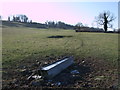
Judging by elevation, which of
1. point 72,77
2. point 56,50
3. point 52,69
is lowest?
point 72,77

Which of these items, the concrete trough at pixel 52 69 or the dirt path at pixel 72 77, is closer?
the dirt path at pixel 72 77

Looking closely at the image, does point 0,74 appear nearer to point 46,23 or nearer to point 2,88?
point 2,88

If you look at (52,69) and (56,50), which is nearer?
(52,69)

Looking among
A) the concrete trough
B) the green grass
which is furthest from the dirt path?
the green grass

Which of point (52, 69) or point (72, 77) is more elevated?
point (52, 69)

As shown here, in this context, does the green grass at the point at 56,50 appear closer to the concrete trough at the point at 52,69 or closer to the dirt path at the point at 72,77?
the dirt path at the point at 72,77

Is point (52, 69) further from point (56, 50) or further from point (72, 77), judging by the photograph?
point (56, 50)

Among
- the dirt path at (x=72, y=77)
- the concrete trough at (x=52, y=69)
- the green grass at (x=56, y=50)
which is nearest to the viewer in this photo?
the dirt path at (x=72, y=77)

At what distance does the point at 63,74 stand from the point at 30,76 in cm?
110

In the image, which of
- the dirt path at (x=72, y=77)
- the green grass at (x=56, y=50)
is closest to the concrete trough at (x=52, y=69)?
the dirt path at (x=72, y=77)

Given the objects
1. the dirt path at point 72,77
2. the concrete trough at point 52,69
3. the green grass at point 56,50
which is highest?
the green grass at point 56,50

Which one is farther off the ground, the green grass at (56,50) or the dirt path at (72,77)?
the green grass at (56,50)

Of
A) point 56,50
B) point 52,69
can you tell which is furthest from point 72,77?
point 56,50

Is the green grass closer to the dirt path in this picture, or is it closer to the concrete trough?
the dirt path
